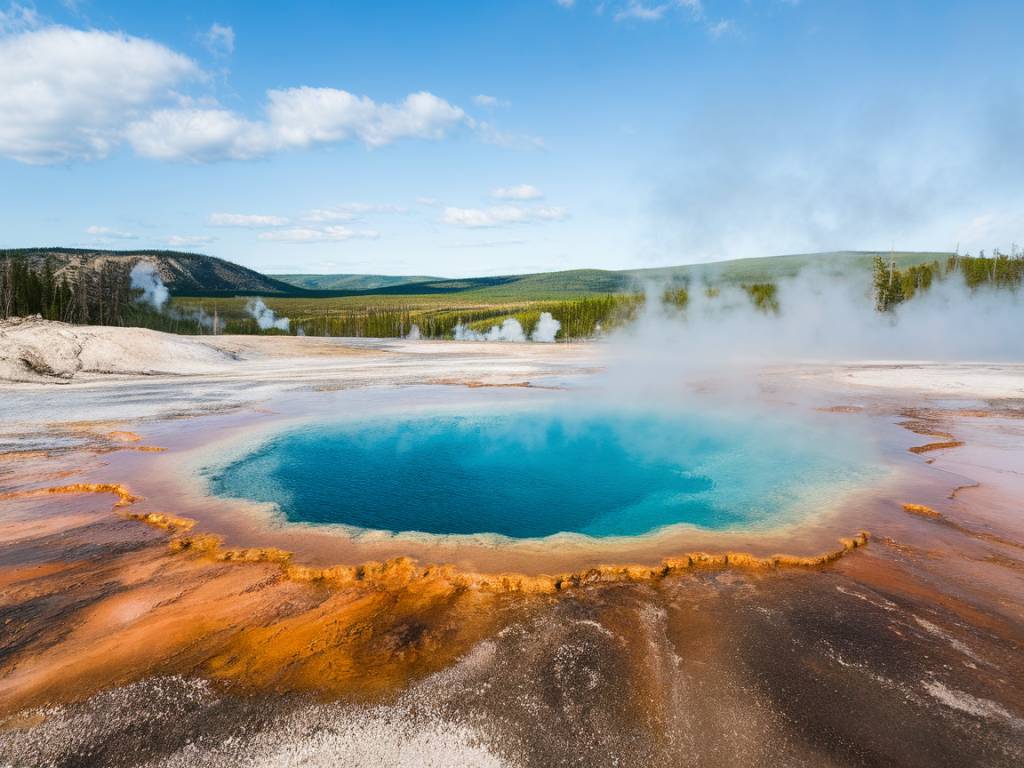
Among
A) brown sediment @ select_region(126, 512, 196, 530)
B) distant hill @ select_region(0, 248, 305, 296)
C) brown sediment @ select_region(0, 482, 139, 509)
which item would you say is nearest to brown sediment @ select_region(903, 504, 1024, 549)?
→ brown sediment @ select_region(126, 512, 196, 530)

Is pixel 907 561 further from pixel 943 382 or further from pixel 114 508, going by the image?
pixel 943 382

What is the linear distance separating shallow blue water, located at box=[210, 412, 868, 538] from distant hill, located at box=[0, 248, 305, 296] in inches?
5575

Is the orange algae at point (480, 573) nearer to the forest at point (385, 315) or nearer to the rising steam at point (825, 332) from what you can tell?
the rising steam at point (825, 332)

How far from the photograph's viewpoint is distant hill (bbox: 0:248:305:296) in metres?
131

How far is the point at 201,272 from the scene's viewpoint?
164875mm

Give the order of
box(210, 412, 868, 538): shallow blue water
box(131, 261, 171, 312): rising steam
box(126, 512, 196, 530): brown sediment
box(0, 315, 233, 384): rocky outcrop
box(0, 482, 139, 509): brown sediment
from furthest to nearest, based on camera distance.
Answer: box(131, 261, 171, 312): rising steam
box(0, 315, 233, 384): rocky outcrop
box(0, 482, 139, 509): brown sediment
box(210, 412, 868, 538): shallow blue water
box(126, 512, 196, 530): brown sediment

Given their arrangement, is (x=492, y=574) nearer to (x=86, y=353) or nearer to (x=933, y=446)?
Answer: (x=933, y=446)

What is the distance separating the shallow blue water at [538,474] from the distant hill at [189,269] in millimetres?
141594

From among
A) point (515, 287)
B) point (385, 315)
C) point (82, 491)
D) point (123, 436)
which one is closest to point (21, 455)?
point (123, 436)

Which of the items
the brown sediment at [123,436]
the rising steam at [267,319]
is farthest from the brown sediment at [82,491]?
the rising steam at [267,319]

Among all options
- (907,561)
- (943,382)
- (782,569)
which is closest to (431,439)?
(782,569)

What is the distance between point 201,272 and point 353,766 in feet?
622

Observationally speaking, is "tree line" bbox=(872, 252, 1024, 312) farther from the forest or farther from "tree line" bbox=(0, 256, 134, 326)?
"tree line" bbox=(0, 256, 134, 326)

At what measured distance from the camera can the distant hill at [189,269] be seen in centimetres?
13100
